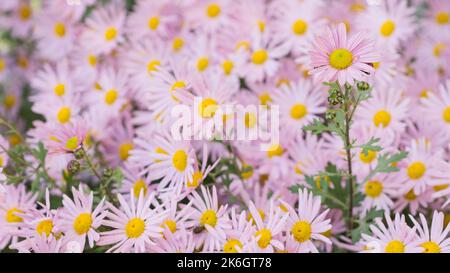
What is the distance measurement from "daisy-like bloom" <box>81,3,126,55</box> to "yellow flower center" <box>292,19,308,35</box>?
1.39 feet

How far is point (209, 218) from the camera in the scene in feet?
3.21

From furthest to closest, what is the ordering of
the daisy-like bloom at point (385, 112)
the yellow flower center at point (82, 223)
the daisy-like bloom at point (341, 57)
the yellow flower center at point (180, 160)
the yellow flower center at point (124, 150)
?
the yellow flower center at point (124, 150) < the daisy-like bloom at point (385, 112) < the yellow flower center at point (180, 160) < the yellow flower center at point (82, 223) < the daisy-like bloom at point (341, 57)

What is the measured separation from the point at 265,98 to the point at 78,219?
0.54m

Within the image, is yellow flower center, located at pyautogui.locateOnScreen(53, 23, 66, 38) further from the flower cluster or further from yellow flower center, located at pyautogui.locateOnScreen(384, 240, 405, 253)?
yellow flower center, located at pyautogui.locateOnScreen(384, 240, 405, 253)

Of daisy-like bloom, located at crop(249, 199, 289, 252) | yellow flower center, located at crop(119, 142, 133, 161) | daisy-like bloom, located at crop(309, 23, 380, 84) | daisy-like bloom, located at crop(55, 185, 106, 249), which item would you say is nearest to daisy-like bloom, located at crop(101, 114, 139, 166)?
yellow flower center, located at crop(119, 142, 133, 161)

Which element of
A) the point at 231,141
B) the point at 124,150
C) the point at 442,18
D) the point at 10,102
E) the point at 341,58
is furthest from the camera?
the point at 10,102

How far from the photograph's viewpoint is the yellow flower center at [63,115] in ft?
4.36

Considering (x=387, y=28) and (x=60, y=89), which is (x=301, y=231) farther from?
(x=60, y=89)

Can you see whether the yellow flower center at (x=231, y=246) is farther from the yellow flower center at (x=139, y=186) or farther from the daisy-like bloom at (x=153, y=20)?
the daisy-like bloom at (x=153, y=20)

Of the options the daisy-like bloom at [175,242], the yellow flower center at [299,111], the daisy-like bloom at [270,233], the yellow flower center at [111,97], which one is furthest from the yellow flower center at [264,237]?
the yellow flower center at [111,97]

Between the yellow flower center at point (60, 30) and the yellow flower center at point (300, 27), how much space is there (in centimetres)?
63

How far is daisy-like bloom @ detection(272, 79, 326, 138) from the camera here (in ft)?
4.16

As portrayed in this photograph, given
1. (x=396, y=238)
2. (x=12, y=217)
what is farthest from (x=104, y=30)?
(x=396, y=238)

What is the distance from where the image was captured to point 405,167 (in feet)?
3.70
